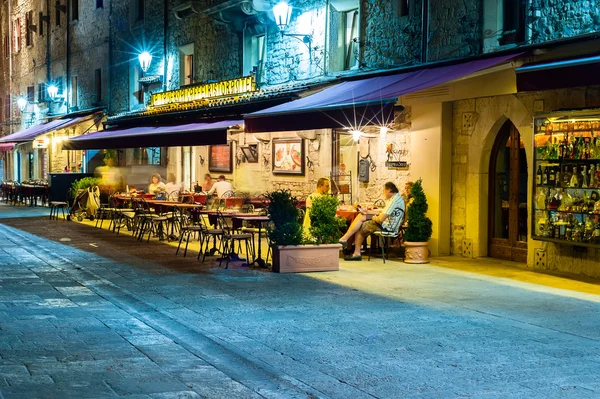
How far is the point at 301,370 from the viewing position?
711 cm

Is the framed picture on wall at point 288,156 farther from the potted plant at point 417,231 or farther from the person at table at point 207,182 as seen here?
the potted plant at point 417,231

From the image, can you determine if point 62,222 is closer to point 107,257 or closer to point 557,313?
point 107,257

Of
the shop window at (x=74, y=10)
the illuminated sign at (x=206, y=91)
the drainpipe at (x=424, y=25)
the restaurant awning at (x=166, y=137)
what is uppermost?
the shop window at (x=74, y=10)

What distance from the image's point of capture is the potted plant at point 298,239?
1311 centimetres

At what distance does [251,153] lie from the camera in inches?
879

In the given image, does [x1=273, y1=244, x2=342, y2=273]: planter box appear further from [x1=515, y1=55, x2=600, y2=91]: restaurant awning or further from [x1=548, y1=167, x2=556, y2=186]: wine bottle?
[x1=515, y1=55, x2=600, y2=91]: restaurant awning

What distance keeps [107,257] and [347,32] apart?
299 inches

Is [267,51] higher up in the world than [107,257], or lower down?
higher up

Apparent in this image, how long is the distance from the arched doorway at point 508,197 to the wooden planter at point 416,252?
4.96 feet

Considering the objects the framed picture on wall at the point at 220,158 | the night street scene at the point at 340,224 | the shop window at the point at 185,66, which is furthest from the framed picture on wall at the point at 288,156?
the shop window at the point at 185,66

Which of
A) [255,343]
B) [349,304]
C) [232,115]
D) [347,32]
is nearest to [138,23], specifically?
[232,115]

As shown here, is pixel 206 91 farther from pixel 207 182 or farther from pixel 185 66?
pixel 185 66

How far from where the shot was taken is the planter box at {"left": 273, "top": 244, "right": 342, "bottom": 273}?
519 inches

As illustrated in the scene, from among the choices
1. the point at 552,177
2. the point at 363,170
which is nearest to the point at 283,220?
the point at 552,177
